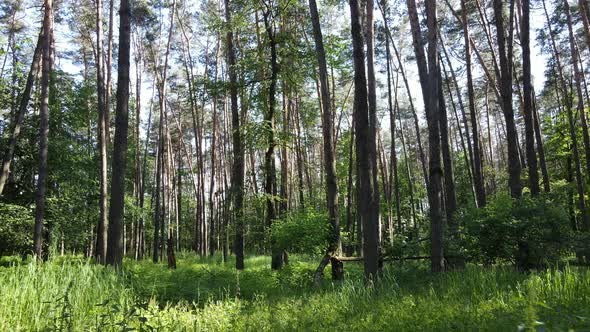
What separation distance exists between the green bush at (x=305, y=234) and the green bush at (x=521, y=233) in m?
3.48

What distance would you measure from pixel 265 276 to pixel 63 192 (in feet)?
40.9

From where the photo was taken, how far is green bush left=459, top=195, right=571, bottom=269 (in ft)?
26.1

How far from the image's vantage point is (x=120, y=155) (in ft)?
26.4

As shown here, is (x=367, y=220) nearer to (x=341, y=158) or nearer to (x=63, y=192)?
(x=63, y=192)

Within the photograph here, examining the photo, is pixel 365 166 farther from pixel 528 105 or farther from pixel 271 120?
pixel 528 105

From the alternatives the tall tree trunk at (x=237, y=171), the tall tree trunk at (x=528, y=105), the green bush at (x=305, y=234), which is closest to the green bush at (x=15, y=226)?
the tall tree trunk at (x=237, y=171)

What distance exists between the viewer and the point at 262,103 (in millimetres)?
13531

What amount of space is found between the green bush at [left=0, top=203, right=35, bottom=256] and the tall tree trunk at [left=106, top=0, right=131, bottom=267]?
8454 millimetres

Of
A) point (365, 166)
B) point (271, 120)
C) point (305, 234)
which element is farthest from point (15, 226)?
point (365, 166)

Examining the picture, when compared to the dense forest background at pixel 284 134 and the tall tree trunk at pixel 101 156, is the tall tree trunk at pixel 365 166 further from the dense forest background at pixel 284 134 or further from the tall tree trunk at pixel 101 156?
the tall tree trunk at pixel 101 156

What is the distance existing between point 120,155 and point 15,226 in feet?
32.6

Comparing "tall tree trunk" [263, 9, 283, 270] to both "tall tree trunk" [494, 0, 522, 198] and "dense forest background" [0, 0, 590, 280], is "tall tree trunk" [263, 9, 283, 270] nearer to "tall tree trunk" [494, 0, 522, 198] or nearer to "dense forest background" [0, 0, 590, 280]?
"dense forest background" [0, 0, 590, 280]

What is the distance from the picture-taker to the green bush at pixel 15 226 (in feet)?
45.4

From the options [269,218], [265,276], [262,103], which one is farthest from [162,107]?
[265,276]
